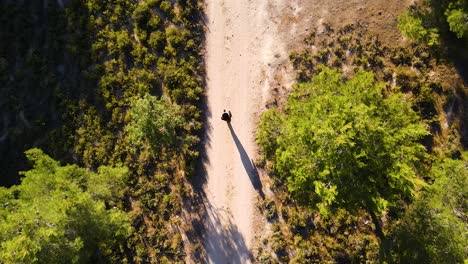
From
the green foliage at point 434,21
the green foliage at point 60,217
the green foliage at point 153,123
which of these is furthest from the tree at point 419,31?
the green foliage at point 60,217

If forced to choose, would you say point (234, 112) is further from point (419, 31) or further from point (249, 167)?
point (419, 31)

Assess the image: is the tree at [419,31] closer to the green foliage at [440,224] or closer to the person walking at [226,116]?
the green foliage at [440,224]

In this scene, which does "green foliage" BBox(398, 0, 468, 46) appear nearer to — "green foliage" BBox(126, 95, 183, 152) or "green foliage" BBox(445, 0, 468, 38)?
"green foliage" BBox(445, 0, 468, 38)

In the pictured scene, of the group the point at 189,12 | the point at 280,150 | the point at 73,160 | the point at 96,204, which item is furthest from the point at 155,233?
the point at 189,12

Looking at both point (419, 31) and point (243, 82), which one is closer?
point (419, 31)

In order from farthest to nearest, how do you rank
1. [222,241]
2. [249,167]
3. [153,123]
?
[249,167], [222,241], [153,123]

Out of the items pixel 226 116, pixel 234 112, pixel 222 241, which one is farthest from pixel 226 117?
pixel 222 241

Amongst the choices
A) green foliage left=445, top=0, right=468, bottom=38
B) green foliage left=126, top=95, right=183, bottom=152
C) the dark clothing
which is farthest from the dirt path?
green foliage left=445, top=0, right=468, bottom=38
